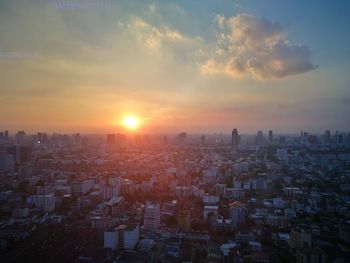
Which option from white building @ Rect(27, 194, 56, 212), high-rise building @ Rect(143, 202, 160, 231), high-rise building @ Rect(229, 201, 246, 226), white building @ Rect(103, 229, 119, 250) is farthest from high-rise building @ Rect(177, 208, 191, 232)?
white building @ Rect(27, 194, 56, 212)

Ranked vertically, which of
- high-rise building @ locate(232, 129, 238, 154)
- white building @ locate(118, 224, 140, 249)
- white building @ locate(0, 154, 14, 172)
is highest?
high-rise building @ locate(232, 129, 238, 154)

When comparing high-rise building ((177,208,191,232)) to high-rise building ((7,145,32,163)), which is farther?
high-rise building ((7,145,32,163))

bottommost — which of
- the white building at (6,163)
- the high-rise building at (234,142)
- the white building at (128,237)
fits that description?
the white building at (128,237)

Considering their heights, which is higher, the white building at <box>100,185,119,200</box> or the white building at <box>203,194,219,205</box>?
the white building at <box>100,185,119,200</box>

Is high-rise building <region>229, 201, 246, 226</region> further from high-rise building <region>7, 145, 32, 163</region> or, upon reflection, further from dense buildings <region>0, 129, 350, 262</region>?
high-rise building <region>7, 145, 32, 163</region>

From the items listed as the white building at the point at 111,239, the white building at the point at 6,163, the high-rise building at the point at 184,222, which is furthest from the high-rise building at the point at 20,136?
the high-rise building at the point at 184,222

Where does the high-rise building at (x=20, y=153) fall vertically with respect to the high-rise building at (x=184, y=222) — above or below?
above

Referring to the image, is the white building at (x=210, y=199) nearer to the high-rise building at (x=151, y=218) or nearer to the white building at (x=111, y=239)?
the high-rise building at (x=151, y=218)

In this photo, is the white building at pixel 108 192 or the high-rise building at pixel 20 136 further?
the white building at pixel 108 192

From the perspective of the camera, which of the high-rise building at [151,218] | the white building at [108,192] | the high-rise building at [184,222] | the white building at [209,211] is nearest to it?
the high-rise building at [184,222]

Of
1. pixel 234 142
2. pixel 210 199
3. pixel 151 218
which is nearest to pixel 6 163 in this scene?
pixel 151 218

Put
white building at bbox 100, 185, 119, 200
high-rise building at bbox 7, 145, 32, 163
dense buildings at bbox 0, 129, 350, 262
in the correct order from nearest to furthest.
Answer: dense buildings at bbox 0, 129, 350, 262 < white building at bbox 100, 185, 119, 200 < high-rise building at bbox 7, 145, 32, 163

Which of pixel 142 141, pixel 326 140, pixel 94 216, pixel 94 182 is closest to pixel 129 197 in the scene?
pixel 94 182
